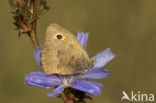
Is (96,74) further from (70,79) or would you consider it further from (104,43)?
(104,43)

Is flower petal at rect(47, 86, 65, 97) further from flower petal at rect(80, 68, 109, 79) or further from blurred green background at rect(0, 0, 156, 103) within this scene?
blurred green background at rect(0, 0, 156, 103)

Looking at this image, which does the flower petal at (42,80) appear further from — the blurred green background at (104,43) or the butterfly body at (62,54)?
the blurred green background at (104,43)

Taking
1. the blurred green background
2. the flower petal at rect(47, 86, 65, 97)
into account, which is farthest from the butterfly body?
the blurred green background

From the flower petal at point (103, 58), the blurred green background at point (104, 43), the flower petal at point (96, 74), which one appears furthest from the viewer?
the blurred green background at point (104, 43)

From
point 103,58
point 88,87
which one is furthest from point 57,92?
point 103,58

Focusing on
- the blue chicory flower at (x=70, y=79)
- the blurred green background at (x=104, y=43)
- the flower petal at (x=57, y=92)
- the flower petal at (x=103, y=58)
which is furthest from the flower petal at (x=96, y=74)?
the blurred green background at (x=104, y=43)

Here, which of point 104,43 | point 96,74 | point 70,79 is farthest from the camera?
point 104,43
